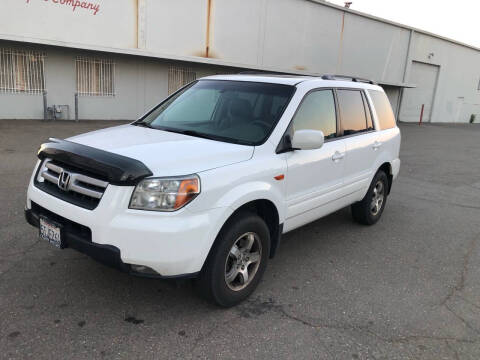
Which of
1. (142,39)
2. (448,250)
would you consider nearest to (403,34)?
(142,39)

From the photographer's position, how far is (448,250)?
498 cm

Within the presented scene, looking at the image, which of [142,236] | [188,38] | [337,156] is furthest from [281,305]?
[188,38]

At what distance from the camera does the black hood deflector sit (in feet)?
8.92

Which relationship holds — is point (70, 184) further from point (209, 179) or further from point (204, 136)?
point (204, 136)

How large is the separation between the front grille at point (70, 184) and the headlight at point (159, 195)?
25 cm

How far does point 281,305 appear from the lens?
A: 3.44m

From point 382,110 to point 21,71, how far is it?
41.1ft

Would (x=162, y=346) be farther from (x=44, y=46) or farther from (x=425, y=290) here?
(x=44, y=46)

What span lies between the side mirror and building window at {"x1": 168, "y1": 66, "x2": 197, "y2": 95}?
14379mm

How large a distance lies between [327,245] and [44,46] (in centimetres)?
1276

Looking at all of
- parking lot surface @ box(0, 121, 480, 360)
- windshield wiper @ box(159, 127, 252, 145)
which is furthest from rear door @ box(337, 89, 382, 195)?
windshield wiper @ box(159, 127, 252, 145)

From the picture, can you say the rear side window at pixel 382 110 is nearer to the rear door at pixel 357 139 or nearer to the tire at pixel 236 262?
the rear door at pixel 357 139

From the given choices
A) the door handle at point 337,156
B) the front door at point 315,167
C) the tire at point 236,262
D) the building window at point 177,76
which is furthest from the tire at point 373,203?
the building window at point 177,76

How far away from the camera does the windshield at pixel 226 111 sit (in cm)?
369
